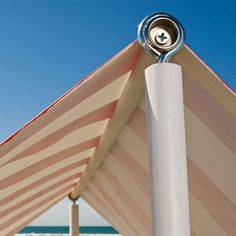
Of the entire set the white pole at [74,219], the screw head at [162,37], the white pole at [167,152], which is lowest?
the white pole at [167,152]

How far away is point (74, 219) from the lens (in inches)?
331

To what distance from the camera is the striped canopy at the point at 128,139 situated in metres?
2.43

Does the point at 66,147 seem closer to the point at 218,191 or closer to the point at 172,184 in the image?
the point at 218,191

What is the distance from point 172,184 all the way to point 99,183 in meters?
4.52

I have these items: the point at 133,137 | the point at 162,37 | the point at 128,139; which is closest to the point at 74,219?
the point at 128,139

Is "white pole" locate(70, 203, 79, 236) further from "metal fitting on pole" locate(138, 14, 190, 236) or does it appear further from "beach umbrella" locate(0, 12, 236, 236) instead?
"metal fitting on pole" locate(138, 14, 190, 236)

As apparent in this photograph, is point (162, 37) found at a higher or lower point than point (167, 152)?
higher

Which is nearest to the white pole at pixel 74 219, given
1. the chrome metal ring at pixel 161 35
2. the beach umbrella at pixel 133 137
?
the beach umbrella at pixel 133 137

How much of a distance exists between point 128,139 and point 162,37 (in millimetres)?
2081

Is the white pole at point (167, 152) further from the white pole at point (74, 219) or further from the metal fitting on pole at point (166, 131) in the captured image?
the white pole at point (74, 219)

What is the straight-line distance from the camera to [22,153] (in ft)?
8.78

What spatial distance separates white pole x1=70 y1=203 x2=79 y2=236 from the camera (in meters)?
8.28

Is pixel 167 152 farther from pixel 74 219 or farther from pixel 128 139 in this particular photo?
pixel 74 219

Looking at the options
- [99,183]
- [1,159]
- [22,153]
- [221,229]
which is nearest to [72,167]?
[99,183]
